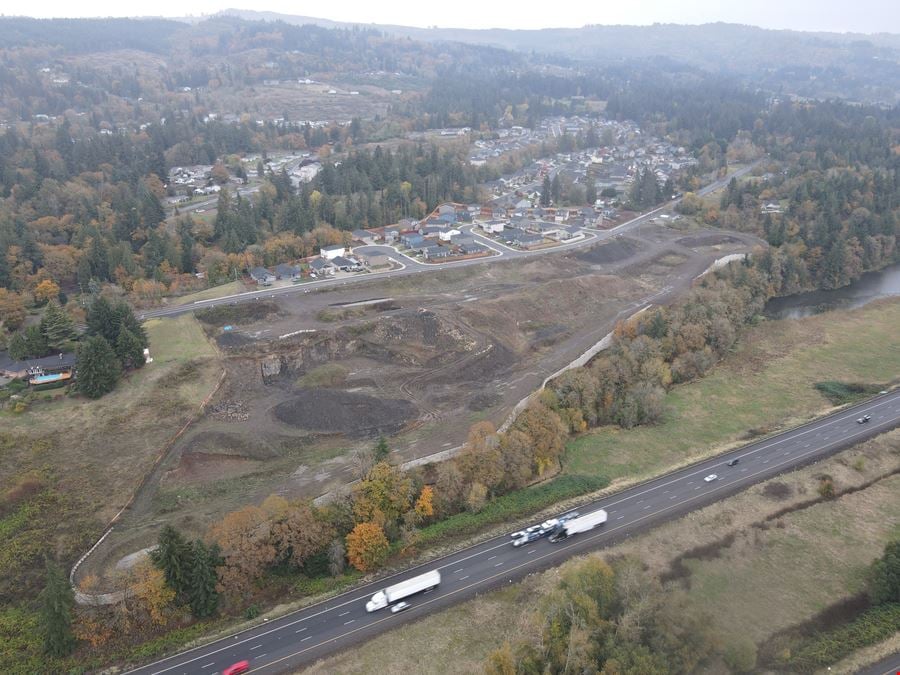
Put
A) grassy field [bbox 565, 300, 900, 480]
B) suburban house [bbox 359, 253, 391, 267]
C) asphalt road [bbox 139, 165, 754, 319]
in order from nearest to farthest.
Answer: grassy field [bbox 565, 300, 900, 480]
asphalt road [bbox 139, 165, 754, 319]
suburban house [bbox 359, 253, 391, 267]

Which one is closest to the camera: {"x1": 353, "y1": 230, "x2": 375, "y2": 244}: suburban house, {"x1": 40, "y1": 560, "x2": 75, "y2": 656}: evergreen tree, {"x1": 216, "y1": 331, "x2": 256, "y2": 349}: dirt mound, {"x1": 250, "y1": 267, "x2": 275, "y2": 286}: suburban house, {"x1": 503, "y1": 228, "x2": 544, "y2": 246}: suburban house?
{"x1": 40, "y1": 560, "x2": 75, "y2": 656}: evergreen tree

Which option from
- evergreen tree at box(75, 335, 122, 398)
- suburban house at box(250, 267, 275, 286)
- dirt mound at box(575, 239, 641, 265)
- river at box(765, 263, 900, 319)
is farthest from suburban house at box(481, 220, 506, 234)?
evergreen tree at box(75, 335, 122, 398)

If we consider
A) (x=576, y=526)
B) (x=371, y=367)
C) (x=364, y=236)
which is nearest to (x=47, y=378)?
(x=371, y=367)

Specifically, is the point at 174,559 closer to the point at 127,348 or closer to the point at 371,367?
the point at 127,348

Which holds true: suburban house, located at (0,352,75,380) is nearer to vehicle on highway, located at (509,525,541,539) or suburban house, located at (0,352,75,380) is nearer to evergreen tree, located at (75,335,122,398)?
evergreen tree, located at (75,335,122,398)

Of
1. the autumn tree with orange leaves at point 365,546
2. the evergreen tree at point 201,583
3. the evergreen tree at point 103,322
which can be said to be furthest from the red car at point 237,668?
the evergreen tree at point 103,322

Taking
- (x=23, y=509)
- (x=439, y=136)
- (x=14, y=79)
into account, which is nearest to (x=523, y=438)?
(x=23, y=509)

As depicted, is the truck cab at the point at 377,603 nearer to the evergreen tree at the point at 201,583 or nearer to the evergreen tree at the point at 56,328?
the evergreen tree at the point at 201,583

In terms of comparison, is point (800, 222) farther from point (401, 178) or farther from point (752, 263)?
point (401, 178)
